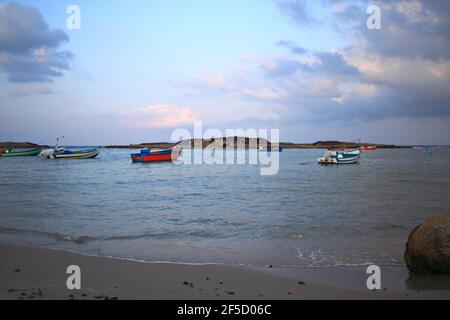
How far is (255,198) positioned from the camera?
25219 millimetres

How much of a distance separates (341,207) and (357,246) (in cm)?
904

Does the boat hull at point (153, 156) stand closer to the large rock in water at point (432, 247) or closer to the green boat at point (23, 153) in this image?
the green boat at point (23, 153)

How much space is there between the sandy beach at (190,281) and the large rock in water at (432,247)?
0.29m

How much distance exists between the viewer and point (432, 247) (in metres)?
Result: 8.54

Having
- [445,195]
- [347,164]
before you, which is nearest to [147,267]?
[445,195]

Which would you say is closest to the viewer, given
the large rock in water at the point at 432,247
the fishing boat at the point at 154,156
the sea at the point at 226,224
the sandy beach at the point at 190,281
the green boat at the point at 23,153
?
the sandy beach at the point at 190,281

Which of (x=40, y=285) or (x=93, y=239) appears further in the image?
(x=93, y=239)

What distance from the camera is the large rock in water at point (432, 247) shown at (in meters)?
8.41

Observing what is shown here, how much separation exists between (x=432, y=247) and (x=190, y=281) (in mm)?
5290

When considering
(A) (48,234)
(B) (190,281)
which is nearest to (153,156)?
(A) (48,234)

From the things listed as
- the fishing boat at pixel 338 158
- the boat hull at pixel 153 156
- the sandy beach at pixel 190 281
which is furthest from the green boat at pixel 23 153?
the sandy beach at pixel 190 281

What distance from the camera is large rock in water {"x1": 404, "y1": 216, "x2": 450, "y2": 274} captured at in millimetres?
8406

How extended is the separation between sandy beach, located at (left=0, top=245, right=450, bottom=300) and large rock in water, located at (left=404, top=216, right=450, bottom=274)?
0.97 ft
